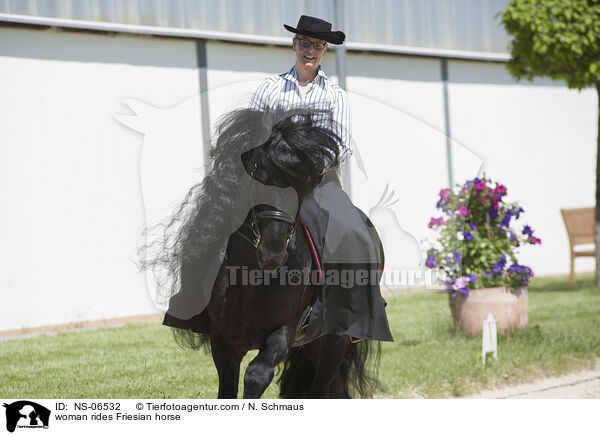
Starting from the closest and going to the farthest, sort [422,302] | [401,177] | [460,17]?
[401,177], [422,302], [460,17]

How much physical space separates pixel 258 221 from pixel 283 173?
0.74 ft

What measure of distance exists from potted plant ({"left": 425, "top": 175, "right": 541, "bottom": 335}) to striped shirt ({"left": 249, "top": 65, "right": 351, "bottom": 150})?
3.32 metres

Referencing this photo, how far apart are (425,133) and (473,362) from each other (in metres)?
2.45

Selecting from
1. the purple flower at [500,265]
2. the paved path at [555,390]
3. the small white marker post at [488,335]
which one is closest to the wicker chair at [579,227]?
the purple flower at [500,265]

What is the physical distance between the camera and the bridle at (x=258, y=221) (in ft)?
8.89

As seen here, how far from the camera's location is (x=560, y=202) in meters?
12.8

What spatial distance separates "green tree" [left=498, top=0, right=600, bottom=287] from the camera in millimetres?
8773

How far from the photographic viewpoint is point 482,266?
673 centimetres

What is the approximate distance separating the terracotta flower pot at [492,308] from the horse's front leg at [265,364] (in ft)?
13.3

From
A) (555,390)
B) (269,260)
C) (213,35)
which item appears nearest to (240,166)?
(269,260)

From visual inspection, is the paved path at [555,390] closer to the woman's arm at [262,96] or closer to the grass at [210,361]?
the grass at [210,361]
